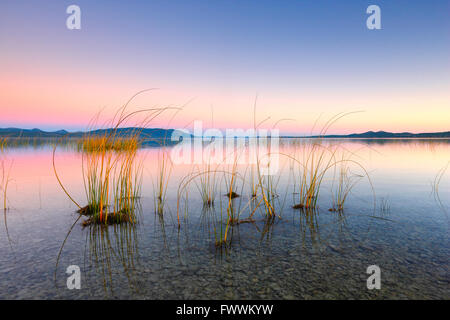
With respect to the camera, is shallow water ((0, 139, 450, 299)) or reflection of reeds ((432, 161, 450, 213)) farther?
reflection of reeds ((432, 161, 450, 213))

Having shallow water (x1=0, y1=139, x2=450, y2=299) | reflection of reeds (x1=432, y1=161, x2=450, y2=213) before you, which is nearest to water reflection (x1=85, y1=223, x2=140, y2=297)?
shallow water (x1=0, y1=139, x2=450, y2=299)

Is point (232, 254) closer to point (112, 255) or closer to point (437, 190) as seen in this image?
point (112, 255)

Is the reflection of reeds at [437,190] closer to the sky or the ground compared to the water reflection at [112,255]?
closer to the sky

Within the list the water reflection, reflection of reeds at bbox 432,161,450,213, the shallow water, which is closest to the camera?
the shallow water

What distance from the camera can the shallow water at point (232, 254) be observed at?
159cm

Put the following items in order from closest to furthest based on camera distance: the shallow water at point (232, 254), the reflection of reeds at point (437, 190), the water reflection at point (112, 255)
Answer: the shallow water at point (232, 254), the water reflection at point (112, 255), the reflection of reeds at point (437, 190)

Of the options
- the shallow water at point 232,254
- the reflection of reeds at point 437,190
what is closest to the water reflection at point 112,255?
the shallow water at point 232,254

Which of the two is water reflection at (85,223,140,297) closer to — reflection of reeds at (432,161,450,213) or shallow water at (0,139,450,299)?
shallow water at (0,139,450,299)

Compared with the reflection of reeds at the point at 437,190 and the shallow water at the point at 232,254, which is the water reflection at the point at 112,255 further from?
the reflection of reeds at the point at 437,190

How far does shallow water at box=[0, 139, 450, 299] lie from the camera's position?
1593 millimetres

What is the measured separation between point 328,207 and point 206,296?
8.80ft
